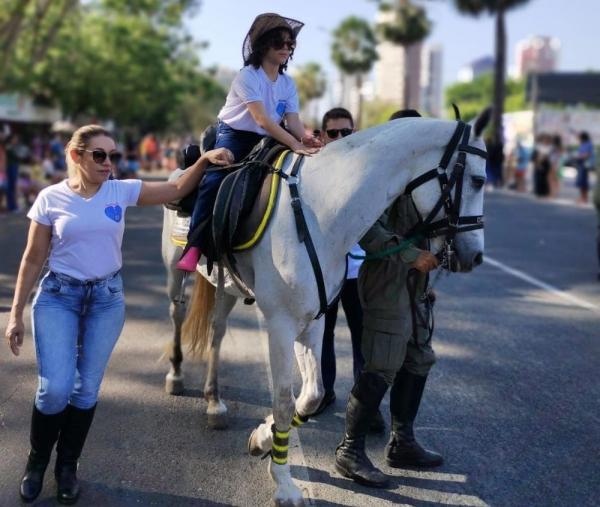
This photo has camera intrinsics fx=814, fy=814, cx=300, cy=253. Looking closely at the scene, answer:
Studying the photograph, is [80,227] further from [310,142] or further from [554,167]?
[554,167]

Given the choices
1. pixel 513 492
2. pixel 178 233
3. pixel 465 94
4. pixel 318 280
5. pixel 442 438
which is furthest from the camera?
pixel 465 94

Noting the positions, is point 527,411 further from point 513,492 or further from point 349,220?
point 349,220

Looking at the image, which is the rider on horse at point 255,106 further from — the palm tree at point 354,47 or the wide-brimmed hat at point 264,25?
the palm tree at point 354,47

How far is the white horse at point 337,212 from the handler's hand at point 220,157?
1.32 ft

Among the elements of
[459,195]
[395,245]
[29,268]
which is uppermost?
[459,195]

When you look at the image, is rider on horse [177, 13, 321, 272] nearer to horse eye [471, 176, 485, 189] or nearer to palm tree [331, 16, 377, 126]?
horse eye [471, 176, 485, 189]

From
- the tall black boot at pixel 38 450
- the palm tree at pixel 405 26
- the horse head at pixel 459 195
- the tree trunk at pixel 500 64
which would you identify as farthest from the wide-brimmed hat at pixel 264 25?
the palm tree at pixel 405 26

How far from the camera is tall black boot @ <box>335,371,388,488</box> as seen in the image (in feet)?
14.7

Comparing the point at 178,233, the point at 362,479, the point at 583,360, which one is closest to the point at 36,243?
the point at 178,233

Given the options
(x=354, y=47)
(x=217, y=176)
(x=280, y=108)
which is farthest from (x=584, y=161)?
(x=354, y=47)

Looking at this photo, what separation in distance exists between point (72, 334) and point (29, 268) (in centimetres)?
41

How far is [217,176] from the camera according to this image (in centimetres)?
451

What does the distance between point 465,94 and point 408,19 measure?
113275 millimetres

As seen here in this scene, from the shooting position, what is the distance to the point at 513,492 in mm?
4441
